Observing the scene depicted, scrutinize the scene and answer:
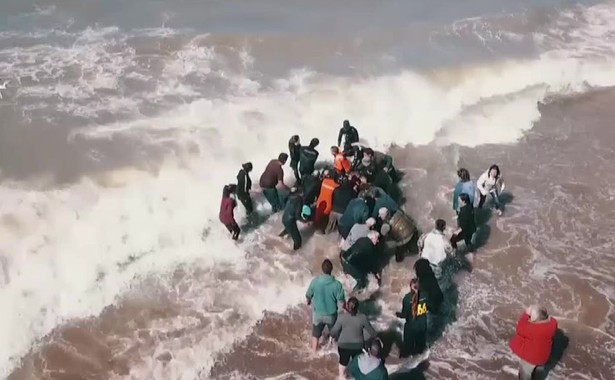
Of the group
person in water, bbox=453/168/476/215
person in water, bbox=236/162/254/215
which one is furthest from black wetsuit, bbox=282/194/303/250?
person in water, bbox=453/168/476/215

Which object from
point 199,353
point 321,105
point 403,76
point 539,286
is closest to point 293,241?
point 199,353

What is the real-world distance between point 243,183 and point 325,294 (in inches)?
160

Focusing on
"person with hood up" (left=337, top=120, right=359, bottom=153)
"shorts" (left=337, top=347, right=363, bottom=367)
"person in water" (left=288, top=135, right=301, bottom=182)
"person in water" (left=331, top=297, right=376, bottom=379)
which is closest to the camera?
"person in water" (left=331, top=297, right=376, bottom=379)

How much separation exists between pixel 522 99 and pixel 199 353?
42.6 feet

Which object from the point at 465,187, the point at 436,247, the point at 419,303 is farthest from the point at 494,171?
the point at 419,303

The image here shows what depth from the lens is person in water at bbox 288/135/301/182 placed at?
1536 centimetres

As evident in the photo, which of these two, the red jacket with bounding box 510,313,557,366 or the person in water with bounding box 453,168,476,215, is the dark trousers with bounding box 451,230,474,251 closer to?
the person in water with bounding box 453,168,476,215

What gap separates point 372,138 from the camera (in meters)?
18.6

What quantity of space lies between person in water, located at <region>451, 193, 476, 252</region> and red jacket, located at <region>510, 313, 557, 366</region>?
3.23 meters

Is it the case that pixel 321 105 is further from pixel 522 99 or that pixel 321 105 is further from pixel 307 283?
pixel 307 283

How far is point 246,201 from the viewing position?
48.9ft

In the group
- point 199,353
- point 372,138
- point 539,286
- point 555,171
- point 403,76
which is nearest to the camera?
point 199,353

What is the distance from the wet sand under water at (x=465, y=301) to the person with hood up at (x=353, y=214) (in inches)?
44.4

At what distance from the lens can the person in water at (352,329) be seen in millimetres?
10539
